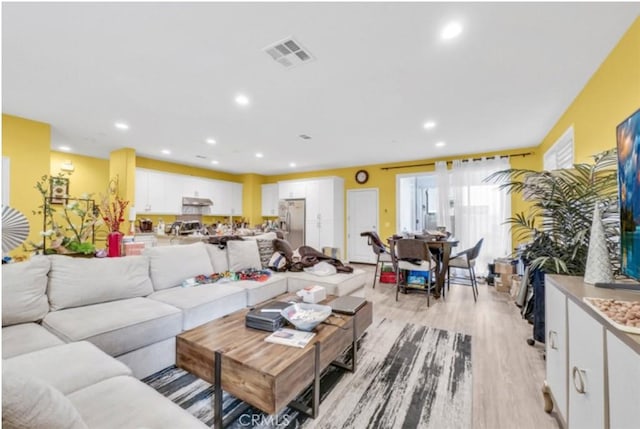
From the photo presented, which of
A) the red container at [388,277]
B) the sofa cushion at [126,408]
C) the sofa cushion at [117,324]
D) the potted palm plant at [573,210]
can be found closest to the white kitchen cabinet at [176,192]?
the sofa cushion at [117,324]

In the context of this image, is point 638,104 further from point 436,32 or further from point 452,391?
point 452,391

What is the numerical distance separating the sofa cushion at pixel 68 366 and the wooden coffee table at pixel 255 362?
353 millimetres


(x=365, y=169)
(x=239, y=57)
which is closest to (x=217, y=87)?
(x=239, y=57)

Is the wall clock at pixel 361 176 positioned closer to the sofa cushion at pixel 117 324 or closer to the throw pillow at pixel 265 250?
the throw pillow at pixel 265 250

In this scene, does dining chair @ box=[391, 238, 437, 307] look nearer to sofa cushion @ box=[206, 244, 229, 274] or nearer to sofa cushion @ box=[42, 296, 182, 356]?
sofa cushion @ box=[206, 244, 229, 274]

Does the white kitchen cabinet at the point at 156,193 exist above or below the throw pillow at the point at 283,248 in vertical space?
above

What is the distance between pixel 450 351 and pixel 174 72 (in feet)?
11.9

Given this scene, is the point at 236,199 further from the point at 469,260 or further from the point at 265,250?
the point at 469,260

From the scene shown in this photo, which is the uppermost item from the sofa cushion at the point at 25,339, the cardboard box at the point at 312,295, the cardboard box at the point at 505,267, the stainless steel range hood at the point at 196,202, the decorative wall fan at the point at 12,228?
the stainless steel range hood at the point at 196,202

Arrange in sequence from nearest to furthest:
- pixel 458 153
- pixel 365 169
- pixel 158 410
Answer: pixel 158 410 → pixel 458 153 → pixel 365 169

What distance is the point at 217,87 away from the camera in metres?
2.75

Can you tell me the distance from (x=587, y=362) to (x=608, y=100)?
2.33 m

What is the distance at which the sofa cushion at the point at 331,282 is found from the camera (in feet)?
9.36

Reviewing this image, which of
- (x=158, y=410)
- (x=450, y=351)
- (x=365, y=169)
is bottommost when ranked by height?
(x=450, y=351)
